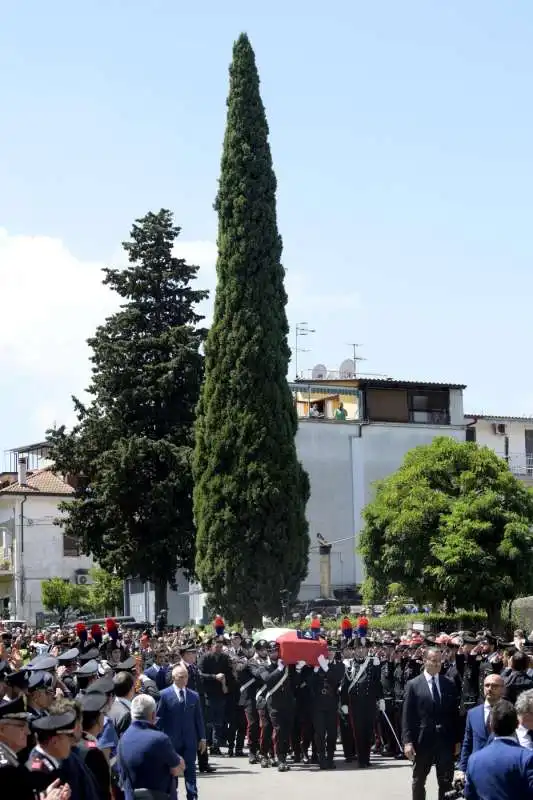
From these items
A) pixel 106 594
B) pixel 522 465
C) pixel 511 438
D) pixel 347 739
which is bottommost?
pixel 347 739

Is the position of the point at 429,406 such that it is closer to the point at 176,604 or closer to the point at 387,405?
the point at 387,405

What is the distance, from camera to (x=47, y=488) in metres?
83.5

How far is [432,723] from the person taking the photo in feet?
47.2

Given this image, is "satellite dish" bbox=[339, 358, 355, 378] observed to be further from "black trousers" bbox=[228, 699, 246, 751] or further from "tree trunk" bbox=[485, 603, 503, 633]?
"black trousers" bbox=[228, 699, 246, 751]

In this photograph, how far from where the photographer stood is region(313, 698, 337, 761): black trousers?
68.2 ft

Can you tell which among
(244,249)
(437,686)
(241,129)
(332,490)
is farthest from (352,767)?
(332,490)

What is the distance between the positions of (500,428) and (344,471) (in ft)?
42.9

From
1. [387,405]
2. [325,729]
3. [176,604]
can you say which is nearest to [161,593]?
[176,604]

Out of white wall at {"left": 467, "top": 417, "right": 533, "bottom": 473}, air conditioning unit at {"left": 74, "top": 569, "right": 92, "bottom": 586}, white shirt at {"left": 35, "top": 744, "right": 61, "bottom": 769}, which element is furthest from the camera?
air conditioning unit at {"left": 74, "top": 569, "right": 92, "bottom": 586}

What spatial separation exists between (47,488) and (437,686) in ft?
232

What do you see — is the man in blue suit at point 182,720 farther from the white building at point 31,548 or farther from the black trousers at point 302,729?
the white building at point 31,548

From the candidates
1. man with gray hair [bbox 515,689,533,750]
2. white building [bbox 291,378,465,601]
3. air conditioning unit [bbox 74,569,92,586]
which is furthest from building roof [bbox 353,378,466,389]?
man with gray hair [bbox 515,689,533,750]

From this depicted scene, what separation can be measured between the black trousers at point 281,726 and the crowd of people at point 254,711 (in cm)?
2

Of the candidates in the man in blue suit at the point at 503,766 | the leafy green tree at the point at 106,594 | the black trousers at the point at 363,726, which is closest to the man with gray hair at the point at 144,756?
the man in blue suit at the point at 503,766
